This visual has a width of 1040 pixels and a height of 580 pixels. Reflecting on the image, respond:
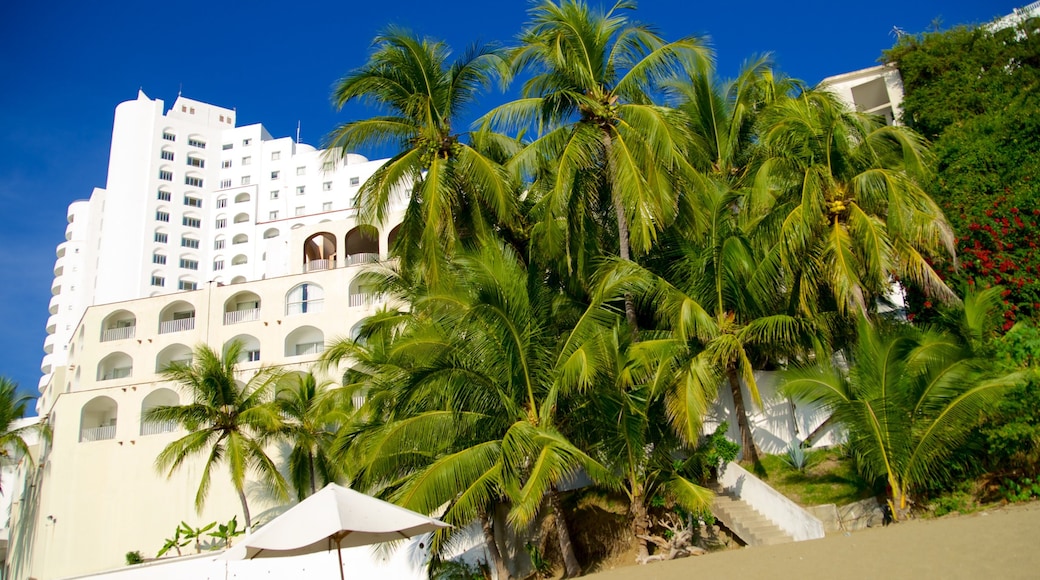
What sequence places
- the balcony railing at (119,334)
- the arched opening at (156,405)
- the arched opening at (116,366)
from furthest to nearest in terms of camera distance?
the balcony railing at (119,334) → the arched opening at (116,366) → the arched opening at (156,405)

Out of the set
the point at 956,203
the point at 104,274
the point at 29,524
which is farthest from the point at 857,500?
the point at 104,274

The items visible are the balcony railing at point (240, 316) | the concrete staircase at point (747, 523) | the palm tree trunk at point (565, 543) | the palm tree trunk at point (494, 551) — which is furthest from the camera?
the balcony railing at point (240, 316)

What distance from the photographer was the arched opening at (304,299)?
34.2 metres

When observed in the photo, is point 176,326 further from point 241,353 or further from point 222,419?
point 222,419

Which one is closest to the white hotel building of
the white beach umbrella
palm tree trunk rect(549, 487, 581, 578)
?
palm tree trunk rect(549, 487, 581, 578)

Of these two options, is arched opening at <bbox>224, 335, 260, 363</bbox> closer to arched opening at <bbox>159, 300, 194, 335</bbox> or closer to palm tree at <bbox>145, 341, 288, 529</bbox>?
arched opening at <bbox>159, 300, 194, 335</bbox>

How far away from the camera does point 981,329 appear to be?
16031 millimetres

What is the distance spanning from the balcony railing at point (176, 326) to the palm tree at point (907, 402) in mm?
27967

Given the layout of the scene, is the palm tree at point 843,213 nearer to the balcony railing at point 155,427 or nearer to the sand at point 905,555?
the sand at point 905,555

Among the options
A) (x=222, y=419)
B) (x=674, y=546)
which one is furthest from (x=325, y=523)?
(x=222, y=419)

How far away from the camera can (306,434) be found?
2658 centimetres

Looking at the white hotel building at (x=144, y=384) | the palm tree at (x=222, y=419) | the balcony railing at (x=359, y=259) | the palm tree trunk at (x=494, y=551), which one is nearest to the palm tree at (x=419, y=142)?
the white hotel building at (x=144, y=384)

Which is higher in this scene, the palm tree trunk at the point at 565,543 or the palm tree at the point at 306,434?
the palm tree at the point at 306,434

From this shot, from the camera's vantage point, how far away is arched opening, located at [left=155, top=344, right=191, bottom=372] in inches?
1368
